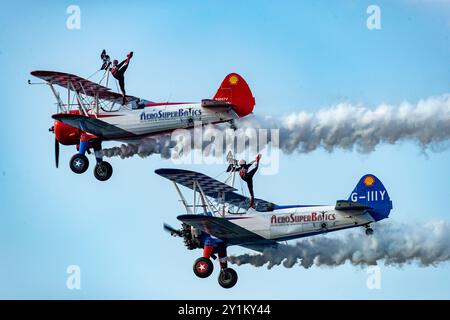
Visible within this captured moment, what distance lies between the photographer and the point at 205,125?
2127 inches

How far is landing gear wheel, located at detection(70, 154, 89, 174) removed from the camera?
54.5m

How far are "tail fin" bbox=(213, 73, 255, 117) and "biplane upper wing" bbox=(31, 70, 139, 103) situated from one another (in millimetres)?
2446

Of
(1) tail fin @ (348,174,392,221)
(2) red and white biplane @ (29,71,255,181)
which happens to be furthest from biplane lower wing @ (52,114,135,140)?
(1) tail fin @ (348,174,392,221)

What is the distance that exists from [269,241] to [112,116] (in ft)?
18.8

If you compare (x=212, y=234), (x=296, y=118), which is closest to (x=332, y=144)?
(x=296, y=118)

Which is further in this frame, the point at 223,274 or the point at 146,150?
the point at 146,150

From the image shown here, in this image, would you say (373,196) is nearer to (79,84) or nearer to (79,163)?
(79,163)

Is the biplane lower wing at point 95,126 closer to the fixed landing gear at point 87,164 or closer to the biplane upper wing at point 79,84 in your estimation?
the fixed landing gear at point 87,164

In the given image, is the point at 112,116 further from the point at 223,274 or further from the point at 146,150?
the point at 223,274

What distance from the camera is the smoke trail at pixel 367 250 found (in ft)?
172

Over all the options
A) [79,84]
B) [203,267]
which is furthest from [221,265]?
[79,84]

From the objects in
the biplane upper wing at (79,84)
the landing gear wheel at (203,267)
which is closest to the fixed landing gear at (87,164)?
the biplane upper wing at (79,84)

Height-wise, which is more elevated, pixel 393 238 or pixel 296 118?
pixel 296 118

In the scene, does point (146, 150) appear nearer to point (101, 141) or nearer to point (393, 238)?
point (101, 141)
